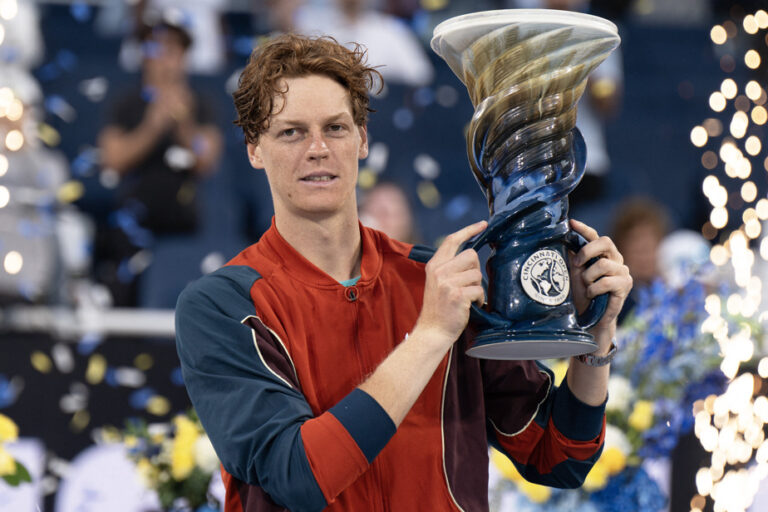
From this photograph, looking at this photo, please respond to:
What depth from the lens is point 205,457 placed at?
2119mm

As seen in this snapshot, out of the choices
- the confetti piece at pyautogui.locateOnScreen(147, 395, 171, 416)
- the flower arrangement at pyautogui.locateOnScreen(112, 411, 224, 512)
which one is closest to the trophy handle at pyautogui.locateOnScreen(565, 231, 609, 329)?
the flower arrangement at pyautogui.locateOnScreen(112, 411, 224, 512)

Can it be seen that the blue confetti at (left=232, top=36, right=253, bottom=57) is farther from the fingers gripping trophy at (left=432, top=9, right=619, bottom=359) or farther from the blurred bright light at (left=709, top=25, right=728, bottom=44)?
the fingers gripping trophy at (left=432, top=9, right=619, bottom=359)

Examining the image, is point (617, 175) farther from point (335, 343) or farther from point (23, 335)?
point (335, 343)

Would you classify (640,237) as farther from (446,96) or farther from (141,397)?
(141,397)

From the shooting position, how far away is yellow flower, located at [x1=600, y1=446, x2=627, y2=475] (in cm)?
217

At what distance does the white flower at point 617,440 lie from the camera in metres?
2.20

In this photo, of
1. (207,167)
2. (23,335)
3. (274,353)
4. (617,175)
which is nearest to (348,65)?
(274,353)

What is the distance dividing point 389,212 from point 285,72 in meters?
2.49

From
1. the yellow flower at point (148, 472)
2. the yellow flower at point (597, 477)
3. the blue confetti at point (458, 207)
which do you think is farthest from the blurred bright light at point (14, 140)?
the yellow flower at point (597, 477)

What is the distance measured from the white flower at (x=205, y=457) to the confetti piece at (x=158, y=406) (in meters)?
1.16

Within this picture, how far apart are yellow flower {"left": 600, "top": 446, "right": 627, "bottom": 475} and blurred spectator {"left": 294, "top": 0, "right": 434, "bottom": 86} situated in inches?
96.2

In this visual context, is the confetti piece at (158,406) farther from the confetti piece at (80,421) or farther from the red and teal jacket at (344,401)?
the red and teal jacket at (344,401)

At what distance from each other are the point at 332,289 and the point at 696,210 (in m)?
3.52

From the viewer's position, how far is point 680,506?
8.84 ft
